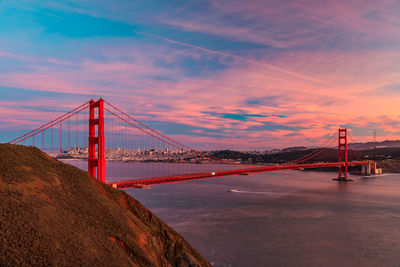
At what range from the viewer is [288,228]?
30.8m

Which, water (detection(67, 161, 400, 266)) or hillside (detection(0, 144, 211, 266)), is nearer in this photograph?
hillside (detection(0, 144, 211, 266))

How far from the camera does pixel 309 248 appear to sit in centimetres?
2431

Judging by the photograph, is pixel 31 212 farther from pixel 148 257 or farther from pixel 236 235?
pixel 236 235

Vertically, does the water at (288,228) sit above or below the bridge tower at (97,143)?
below

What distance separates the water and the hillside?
9328mm

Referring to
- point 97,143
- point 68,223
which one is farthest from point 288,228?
point 68,223

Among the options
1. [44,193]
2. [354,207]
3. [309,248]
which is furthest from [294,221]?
[44,193]

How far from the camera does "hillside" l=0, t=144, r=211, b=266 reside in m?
8.28

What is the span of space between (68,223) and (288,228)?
26.6 metres

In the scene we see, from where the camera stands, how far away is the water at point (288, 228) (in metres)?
22.3

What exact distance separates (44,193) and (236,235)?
21139mm

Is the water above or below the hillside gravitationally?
below

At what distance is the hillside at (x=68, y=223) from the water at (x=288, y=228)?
933cm

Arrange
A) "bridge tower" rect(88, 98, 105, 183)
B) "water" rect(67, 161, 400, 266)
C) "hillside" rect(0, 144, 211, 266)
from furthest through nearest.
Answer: "bridge tower" rect(88, 98, 105, 183) → "water" rect(67, 161, 400, 266) → "hillside" rect(0, 144, 211, 266)
